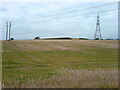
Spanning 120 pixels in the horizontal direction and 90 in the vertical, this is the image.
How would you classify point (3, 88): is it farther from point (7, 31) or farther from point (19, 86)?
point (7, 31)

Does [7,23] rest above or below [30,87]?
above

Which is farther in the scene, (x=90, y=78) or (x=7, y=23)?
(x=7, y=23)

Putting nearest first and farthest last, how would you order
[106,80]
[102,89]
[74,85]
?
[102,89], [74,85], [106,80]

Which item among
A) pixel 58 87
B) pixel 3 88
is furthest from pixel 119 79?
pixel 3 88

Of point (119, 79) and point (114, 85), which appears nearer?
point (114, 85)

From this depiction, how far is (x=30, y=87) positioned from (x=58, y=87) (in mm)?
991

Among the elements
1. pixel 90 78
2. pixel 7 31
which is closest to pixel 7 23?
pixel 7 31

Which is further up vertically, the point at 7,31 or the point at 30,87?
the point at 7,31

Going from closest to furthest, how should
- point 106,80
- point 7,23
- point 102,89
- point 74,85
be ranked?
point 102,89 → point 74,85 → point 106,80 → point 7,23

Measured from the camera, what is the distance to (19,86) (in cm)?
657

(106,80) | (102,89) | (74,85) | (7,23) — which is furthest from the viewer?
(7,23)

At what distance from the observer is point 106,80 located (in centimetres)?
719

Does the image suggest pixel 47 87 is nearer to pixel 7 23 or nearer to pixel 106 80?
pixel 106 80

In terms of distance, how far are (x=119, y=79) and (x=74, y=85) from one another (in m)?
2.16
